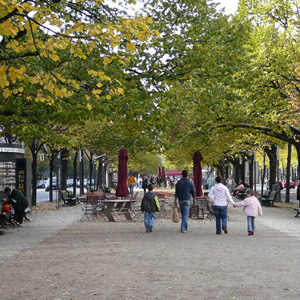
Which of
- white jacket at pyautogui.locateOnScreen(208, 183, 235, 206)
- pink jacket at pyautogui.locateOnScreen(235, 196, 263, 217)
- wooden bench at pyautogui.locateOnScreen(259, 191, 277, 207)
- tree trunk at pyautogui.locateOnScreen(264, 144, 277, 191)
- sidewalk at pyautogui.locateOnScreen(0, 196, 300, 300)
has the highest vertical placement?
tree trunk at pyautogui.locateOnScreen(264, 144, 277, 191)

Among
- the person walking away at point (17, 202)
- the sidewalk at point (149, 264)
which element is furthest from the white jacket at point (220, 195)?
the person walking away at point (17, 202)

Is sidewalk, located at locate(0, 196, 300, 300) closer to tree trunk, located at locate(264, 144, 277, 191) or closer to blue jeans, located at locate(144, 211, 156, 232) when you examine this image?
blue jeans, located at locate(144, 211, 156, 232)

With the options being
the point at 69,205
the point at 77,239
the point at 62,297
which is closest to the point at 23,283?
the point at 62,297

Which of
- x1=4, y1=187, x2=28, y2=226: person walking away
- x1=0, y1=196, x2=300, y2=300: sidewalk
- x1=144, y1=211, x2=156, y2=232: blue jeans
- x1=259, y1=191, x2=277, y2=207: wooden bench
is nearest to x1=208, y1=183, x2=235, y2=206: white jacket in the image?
x1=0, y1=196, x2=300, y2=300: sidewalk

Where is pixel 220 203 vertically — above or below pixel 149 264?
above

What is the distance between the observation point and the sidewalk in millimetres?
8586

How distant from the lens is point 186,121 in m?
30.9

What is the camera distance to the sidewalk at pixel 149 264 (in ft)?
28.2

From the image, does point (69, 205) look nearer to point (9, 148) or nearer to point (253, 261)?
point (9, 148)

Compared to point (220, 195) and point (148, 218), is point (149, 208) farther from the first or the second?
point (220, 195)

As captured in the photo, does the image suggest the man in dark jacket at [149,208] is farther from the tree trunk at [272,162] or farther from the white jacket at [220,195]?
the tree trunk at [272,162]

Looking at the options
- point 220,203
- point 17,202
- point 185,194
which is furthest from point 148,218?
point 17,202

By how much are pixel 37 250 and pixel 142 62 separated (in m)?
7.62

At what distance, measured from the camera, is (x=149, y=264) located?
11.3 meters
